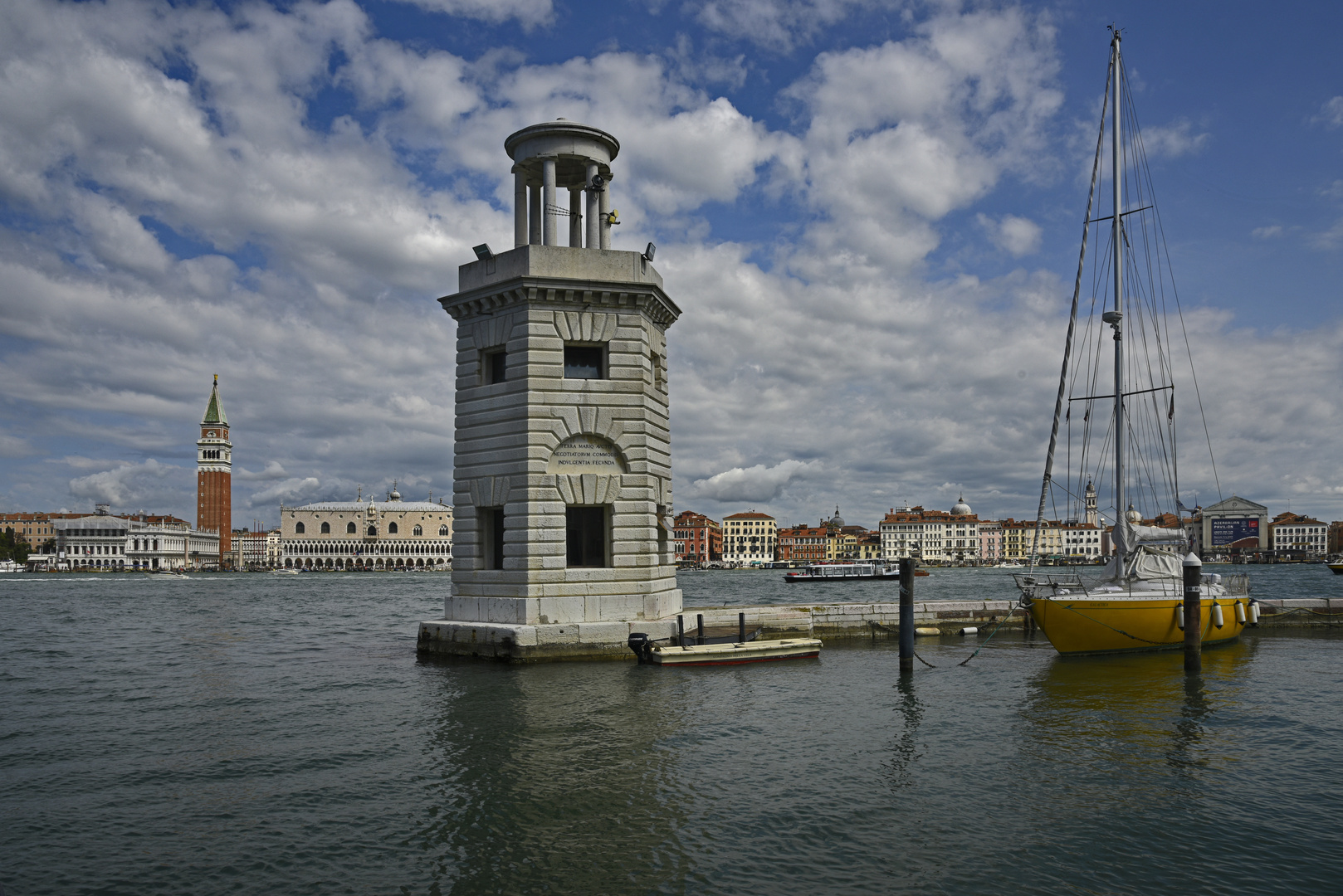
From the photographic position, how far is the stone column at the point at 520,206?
2350 centimetres

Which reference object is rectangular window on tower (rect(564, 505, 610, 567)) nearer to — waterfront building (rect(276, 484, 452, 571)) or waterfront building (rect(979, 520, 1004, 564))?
waterfront building (rect(276, 484, 452, 571))

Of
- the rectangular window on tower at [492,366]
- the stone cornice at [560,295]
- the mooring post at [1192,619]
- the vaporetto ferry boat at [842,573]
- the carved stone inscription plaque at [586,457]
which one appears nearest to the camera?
the mooring post at [1192,619]

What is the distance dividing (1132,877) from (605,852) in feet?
17.7

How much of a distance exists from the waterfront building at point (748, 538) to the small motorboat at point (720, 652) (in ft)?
543

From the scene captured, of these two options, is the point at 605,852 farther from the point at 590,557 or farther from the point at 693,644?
the point at 590,557

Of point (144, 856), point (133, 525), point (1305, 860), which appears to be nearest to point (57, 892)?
point (144, 856)

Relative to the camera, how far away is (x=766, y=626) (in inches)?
1025

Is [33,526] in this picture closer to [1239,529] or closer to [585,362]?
[585,362]

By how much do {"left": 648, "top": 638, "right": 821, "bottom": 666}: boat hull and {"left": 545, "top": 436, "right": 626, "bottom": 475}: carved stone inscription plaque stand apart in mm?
4665

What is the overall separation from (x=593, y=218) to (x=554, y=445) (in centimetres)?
661

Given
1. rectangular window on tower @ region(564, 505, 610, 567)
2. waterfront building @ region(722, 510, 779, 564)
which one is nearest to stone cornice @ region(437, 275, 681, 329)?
rectangular window on tower @ region(564, 505, 610, 567)

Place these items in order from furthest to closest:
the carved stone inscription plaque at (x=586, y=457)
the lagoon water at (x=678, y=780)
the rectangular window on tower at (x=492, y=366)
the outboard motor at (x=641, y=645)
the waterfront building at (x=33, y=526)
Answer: the waterfront building at (x=33, y=526) < the rectangular window on tower at (x=492, y=366) < the carved stone inscription plaque at (x=586, y=457) < the outboard motor at (x=641, y=645) < the lagoon water at (x=678, y=780)

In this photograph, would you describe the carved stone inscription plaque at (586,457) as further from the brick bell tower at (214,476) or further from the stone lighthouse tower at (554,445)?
the brick bell tower at (214,476)

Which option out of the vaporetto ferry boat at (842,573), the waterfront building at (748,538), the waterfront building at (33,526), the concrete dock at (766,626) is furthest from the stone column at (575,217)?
the waterfront building at (33,526)
